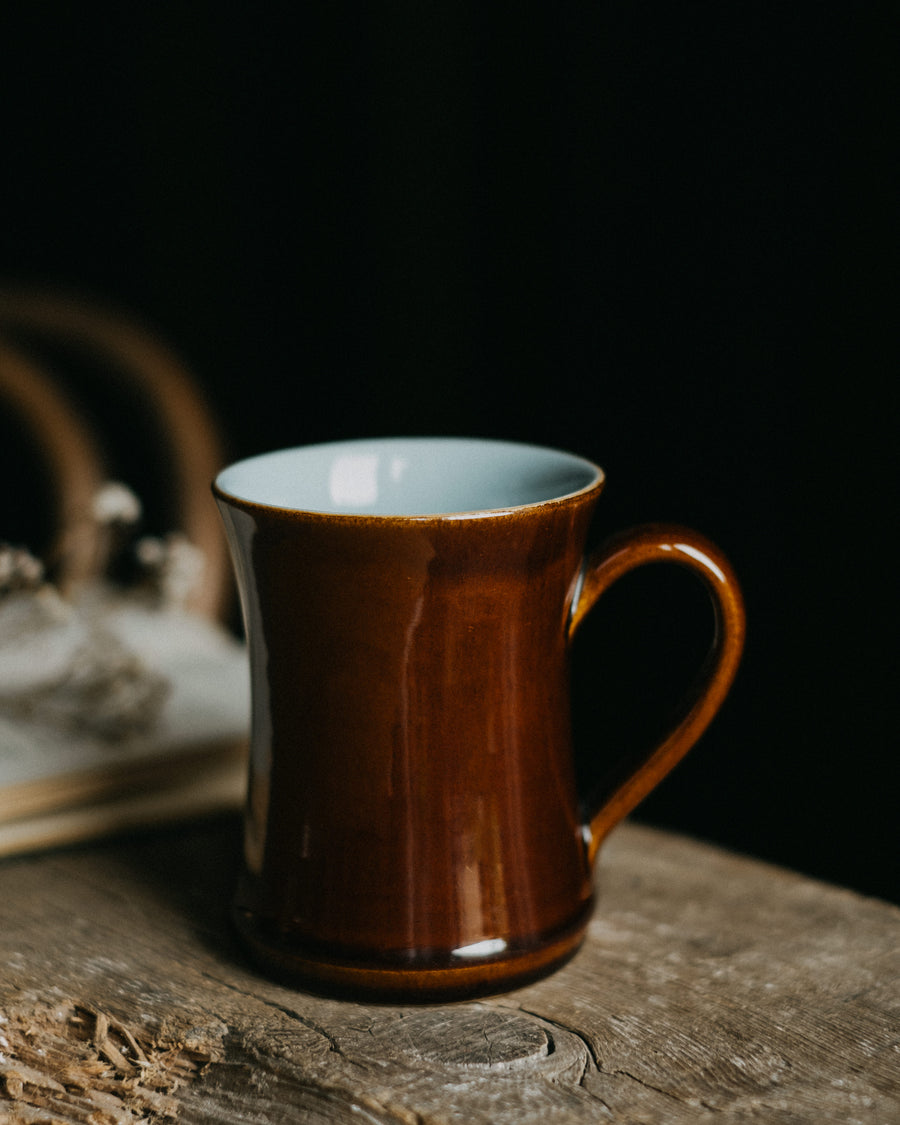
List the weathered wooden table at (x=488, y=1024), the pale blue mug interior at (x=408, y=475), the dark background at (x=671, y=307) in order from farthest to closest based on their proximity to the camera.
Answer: the dark background at (x=671, y=307) < the pale blue mug interior at (x=408, y=475) < the weathered wooden table at (x=488, y=1024)

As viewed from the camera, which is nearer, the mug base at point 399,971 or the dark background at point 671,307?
the mug base at point 399,971

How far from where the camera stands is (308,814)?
0.57 metres

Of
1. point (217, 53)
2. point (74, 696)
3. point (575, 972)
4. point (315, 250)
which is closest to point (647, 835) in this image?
point (575, 972)

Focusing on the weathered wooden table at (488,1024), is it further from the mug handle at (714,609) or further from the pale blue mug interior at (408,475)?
the pale blue mug interior at (408,475)

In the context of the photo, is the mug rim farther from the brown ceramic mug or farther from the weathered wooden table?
the weathered wooden table

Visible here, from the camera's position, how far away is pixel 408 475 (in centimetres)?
68

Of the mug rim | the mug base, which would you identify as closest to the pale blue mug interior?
the mug rim

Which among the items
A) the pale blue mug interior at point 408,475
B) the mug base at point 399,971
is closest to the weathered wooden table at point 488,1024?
the mug base at point 399,971

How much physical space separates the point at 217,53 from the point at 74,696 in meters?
1.25

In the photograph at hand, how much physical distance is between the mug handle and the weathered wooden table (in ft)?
0.27

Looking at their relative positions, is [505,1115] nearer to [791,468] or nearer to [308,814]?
[308,814]

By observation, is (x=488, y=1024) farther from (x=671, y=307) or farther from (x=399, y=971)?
(x=671, y=307)

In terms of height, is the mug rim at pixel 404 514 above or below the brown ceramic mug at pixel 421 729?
above

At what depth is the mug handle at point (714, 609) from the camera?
0.58 m
